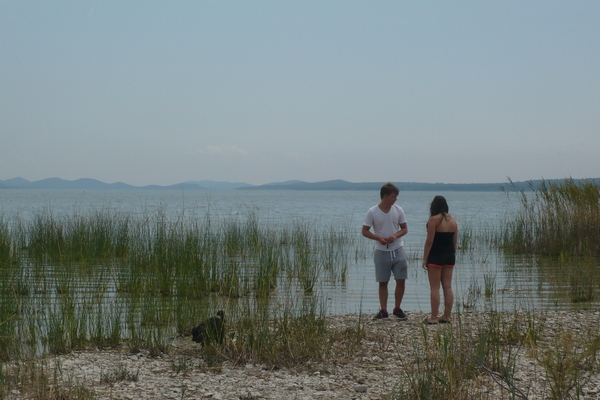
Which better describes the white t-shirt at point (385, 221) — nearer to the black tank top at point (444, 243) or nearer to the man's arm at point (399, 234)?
the man's arm at point (399, 234)

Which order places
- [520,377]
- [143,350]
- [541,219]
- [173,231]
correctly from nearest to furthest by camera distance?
1. [520,377]
2. [143,350]
3. [173,231]
4. [541,219]

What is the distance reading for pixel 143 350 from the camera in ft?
→ 17.5

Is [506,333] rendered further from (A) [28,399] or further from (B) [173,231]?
(B) [173,231]

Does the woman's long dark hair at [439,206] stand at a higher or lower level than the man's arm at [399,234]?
higher

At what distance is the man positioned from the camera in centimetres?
695

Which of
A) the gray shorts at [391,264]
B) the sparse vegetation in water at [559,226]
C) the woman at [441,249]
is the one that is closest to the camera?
the woman at [441,249]

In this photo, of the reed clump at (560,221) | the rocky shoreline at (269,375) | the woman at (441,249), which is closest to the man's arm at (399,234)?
the woman at (441,249)

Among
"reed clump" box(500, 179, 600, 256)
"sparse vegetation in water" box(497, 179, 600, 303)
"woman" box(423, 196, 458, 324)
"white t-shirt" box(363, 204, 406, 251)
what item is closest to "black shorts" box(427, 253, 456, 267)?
"woman" box(423, 196, 458, 324)

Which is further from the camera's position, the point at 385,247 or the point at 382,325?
the point at 385,247

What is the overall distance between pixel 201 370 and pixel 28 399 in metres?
1.38

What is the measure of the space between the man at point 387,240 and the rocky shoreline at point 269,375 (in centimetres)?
136

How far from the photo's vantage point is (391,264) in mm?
7086

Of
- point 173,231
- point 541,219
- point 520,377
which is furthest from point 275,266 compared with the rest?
point 541,219

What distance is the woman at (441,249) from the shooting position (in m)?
6.66
